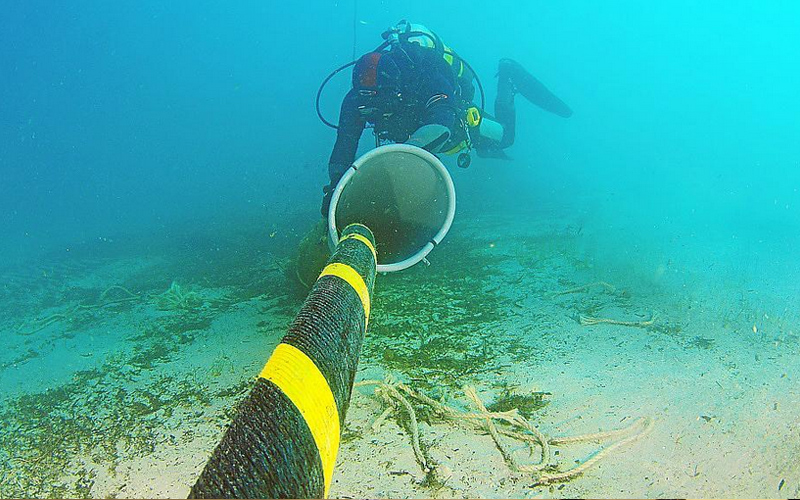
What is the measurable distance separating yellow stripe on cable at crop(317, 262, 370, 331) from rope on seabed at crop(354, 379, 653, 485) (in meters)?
0.56

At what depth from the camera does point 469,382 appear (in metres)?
2.57

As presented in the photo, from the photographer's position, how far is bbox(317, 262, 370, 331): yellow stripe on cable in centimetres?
200

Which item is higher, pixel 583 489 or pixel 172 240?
pixel 583 489

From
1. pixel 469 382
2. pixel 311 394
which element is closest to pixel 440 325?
pixel 469 382

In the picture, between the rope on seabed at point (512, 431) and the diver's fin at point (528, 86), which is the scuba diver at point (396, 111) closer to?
the rope on seabed at point (512, 431)

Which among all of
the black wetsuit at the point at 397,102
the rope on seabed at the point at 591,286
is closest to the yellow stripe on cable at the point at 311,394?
the black wetsuit at the point at 397,102

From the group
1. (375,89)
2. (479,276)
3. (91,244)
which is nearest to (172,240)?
(91,244)

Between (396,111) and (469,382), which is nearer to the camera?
(469,382)

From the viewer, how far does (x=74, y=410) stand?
99.7 inches

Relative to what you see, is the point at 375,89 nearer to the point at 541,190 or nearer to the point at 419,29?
the point at 419,29

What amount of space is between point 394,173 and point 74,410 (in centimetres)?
281

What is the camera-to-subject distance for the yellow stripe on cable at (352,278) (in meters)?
2.00

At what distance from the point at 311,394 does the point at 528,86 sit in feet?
35.0

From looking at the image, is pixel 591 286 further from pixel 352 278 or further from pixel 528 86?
pixel 528 86
